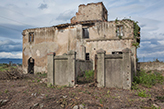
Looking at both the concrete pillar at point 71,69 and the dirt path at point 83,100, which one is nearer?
the dirt path at point 83,100

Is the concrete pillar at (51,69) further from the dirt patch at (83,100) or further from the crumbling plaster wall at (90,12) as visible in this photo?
the crumbling plaster wall at (90,12)

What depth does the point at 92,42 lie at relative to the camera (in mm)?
15297

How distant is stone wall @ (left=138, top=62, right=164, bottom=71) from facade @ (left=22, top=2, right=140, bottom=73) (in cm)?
128

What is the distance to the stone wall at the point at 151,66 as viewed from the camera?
42.8 ft

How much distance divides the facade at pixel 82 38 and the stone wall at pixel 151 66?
128cm

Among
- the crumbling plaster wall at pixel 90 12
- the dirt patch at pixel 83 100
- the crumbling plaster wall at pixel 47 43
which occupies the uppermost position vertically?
the crumbling plaster wall at pixel 90 12

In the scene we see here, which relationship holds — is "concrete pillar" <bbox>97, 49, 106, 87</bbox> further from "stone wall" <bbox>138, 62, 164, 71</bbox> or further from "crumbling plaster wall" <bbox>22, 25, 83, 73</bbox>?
"crumbling plaster wall" <bbox>22, 25, 83, 73</bbox>

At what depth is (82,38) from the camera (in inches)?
625

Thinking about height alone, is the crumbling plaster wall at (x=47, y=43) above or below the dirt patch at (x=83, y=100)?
above

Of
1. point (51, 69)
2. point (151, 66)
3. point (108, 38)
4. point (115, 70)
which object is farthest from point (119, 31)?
point (51, 69)

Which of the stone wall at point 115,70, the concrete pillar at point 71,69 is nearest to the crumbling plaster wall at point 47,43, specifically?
the concrete pillar at point 71,69

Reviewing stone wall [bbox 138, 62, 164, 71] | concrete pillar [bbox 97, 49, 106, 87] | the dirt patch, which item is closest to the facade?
stone wall [bbox 138, 62, 164, 71]

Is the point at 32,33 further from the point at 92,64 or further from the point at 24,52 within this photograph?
the point at 92,64

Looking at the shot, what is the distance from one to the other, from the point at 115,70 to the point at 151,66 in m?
7.32
